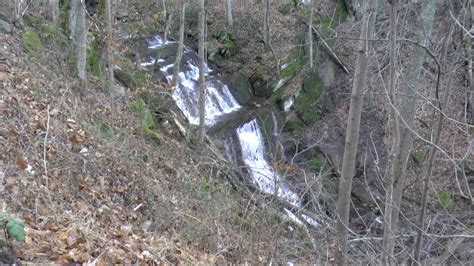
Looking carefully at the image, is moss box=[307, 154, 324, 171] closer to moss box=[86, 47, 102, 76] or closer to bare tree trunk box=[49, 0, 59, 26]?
moss box=[86, 47, 102, 76]

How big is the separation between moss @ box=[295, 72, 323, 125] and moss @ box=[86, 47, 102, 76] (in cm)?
807

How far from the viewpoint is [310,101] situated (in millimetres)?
17344

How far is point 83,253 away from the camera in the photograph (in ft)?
11.7

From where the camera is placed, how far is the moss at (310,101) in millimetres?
16969

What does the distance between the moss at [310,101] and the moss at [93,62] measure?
807 centimetres

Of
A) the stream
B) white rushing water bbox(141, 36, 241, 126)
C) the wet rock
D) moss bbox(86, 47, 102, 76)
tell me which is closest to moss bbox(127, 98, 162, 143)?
moss bbox(86, 47, 102, 76)

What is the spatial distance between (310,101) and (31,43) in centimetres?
1100

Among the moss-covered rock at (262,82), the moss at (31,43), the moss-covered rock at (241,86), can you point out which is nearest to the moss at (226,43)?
the moss-covered rock at (241,86)

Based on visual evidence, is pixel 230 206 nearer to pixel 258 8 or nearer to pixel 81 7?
pixel 81 7

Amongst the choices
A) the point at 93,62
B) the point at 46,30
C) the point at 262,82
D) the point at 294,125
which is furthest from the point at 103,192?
the point at 262,82

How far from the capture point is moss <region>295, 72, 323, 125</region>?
1697 centimetres

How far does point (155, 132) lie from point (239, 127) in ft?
17.5

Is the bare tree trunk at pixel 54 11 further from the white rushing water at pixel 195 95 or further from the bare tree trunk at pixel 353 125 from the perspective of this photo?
the bare tree trunk at pixel 353 125

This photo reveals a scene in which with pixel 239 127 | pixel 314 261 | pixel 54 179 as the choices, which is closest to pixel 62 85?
pixel 54 179
